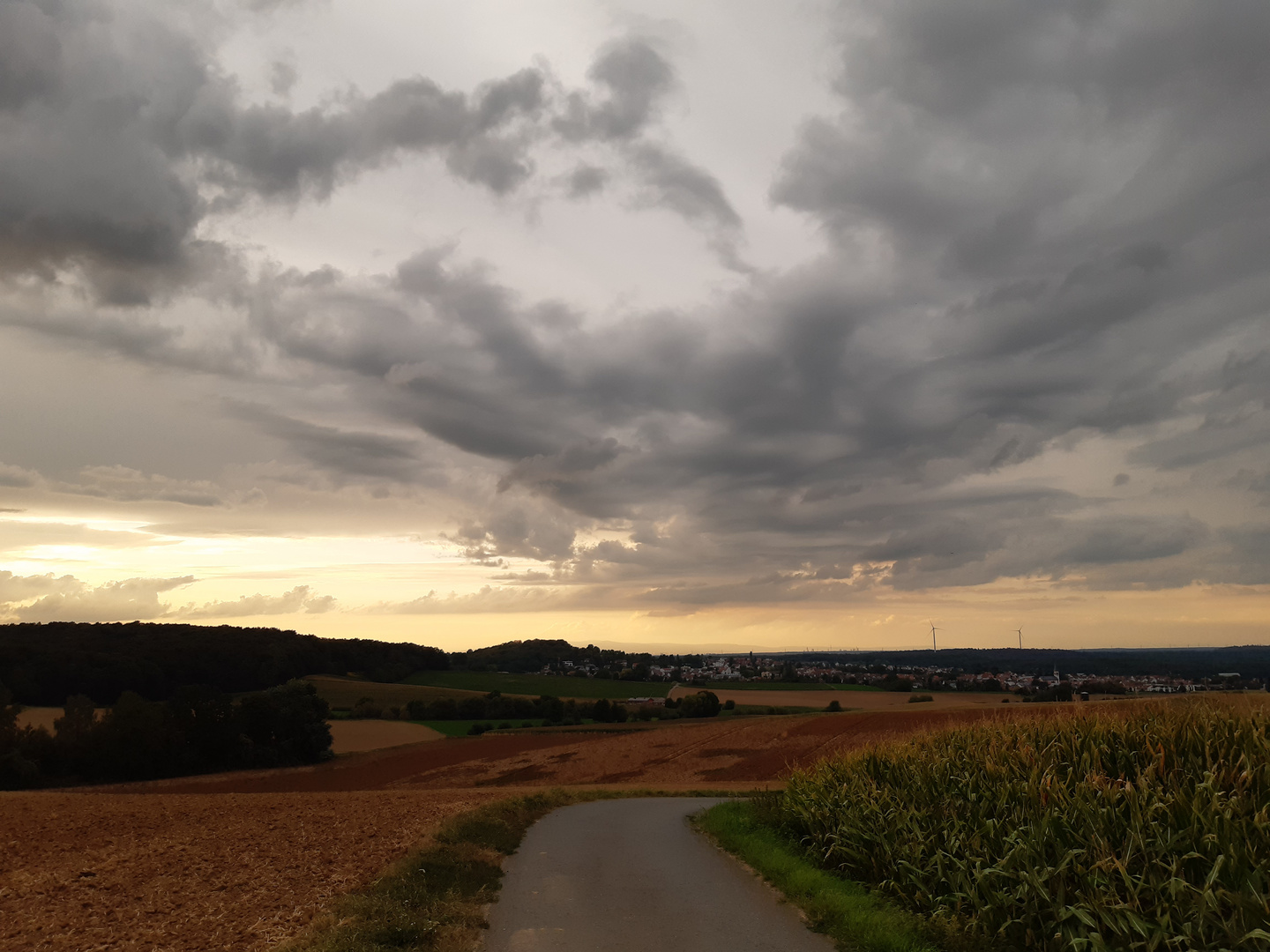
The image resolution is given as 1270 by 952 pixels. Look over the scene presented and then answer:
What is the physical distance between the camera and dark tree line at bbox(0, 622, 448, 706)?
3807 inches

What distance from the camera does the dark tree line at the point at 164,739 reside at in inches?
2616

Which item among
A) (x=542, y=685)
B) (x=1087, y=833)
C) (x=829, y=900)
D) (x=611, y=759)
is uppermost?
(x=1087, y=833)

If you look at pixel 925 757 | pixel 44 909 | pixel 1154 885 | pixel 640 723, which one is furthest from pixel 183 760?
pixel 1154 885

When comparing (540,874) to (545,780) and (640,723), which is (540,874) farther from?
(640,723)

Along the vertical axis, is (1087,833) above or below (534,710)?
above

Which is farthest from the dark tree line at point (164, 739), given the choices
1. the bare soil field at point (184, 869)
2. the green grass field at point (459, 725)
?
the bare soil field at point (184, 869)

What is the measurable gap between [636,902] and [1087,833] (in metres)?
6.97

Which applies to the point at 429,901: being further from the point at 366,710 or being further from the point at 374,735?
the point at 366,710

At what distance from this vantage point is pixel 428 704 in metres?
110

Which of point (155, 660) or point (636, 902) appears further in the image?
point (155, 660)

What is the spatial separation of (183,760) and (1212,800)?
79.4 metres

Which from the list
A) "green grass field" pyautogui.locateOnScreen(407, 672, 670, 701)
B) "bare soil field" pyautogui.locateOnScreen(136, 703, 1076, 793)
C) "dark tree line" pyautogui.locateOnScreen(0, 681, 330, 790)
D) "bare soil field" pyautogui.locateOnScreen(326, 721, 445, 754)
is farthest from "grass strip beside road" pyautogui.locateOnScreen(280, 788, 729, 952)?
"green grass field" pyautogui.locateOnScreen(407, 672, 670, 701)

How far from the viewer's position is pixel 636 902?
42.3 ft

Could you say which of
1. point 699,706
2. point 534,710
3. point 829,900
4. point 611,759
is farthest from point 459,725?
point 829,900
